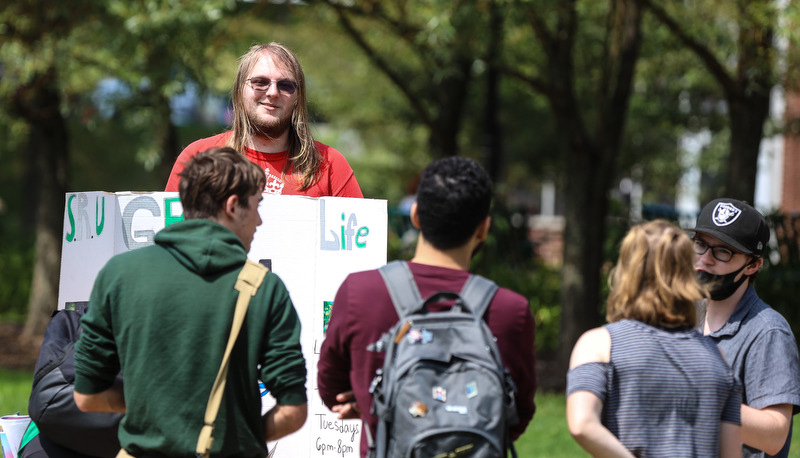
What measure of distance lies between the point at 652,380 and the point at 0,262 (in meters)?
14.5

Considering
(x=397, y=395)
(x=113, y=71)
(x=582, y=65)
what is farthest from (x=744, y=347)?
(x=582, y=65)

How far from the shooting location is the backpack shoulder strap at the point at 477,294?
271 cm

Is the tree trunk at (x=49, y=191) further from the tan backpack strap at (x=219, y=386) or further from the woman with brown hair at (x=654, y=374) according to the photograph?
the woman with brown hair at (x=654, y=374)

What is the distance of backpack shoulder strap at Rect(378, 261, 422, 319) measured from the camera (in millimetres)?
2703

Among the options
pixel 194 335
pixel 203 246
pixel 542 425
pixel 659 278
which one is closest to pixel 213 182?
pixel 203 246

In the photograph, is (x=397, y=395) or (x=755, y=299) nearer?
(x=397, y=395)

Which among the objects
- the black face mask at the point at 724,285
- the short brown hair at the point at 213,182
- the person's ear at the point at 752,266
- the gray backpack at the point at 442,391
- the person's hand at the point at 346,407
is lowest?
the person's hand at the point at 346,407

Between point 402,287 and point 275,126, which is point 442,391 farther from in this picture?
point 275,126

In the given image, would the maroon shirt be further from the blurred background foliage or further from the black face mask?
the blurred background foliage

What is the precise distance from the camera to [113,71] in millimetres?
9750

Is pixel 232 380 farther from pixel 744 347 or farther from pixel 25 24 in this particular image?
pixel 25 24

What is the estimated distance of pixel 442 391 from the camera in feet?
8.46

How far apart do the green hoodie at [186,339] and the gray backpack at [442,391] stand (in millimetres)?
320

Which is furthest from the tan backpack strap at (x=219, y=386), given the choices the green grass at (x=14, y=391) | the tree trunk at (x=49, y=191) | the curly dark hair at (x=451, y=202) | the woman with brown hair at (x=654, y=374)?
the tree trunk at (x=49, y=191)
